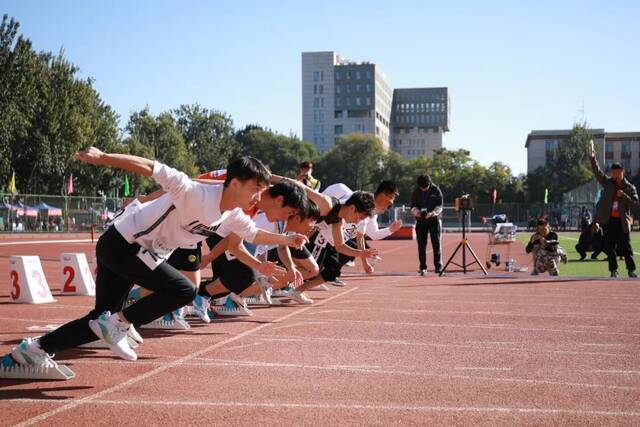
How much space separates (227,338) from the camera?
7.27 meters

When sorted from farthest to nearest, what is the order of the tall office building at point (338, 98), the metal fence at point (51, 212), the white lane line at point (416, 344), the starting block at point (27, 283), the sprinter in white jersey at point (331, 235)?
the tall office building at point (338, 98), the metal fence at point (51, 212), the starting block at point (27, 283), the sprinter in white jersey at point (331, 235), the white lane line at point (416, 344)

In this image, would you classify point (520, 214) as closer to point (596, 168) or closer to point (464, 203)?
point (464, 203)

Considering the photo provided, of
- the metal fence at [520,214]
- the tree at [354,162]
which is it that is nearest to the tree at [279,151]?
the tree at [354,162]

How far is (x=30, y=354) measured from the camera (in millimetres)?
5098

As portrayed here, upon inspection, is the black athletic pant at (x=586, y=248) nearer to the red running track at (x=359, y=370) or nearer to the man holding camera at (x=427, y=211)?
the man holding camera at (x=427, y=211)

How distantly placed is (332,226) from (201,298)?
1940 mm

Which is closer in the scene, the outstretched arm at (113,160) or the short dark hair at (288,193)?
the outstretched arm at (113,160)

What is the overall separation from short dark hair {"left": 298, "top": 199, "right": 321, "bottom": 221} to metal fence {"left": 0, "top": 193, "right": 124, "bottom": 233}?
35.7 m

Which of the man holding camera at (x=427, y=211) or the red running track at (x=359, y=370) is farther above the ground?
the man holding camera at (x=427, y=211)

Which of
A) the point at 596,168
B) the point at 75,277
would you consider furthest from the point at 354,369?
the point at 596,168

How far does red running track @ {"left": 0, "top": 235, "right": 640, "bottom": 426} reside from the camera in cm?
446

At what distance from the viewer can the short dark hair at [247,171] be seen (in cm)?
539

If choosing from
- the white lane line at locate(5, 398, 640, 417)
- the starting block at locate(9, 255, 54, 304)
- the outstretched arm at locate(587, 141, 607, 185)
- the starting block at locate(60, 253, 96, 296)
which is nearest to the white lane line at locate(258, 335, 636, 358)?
the white lane line at locate(5, 398, 640, 417)

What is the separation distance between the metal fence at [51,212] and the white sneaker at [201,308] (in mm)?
35298
